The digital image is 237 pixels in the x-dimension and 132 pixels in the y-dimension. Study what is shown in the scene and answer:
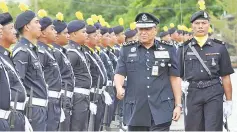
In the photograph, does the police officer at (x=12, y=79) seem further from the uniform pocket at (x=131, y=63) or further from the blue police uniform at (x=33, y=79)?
the uniform pocket at (x=131, y=63)

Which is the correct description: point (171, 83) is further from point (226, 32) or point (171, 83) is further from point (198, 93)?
point (226, 32)

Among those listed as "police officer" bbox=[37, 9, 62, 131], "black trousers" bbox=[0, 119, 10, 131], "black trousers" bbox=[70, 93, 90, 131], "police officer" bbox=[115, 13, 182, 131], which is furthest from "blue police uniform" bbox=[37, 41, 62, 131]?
"black trousers" bbox=[0, 119, 10, 131]

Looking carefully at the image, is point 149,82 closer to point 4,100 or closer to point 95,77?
point 4,100

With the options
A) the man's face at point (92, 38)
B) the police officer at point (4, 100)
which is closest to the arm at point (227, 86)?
the police officer at point (4, 100)

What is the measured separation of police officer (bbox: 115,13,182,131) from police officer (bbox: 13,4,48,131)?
3.86 ft

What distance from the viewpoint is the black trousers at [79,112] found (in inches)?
508

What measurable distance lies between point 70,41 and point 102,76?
1471mm

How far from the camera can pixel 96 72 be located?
1445cm

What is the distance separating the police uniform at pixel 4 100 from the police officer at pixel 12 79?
21 cm

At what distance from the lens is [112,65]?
709 inches

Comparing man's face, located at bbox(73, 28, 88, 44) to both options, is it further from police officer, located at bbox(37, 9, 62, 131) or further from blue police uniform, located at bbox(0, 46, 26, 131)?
blue police uniform, located at bbox(0, 46, 26, 131)

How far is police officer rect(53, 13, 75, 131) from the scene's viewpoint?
40.5 feet

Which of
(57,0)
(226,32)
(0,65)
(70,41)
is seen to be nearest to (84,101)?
(70,41)

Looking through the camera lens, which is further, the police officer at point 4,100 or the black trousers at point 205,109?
the black trousers at point 205,109
